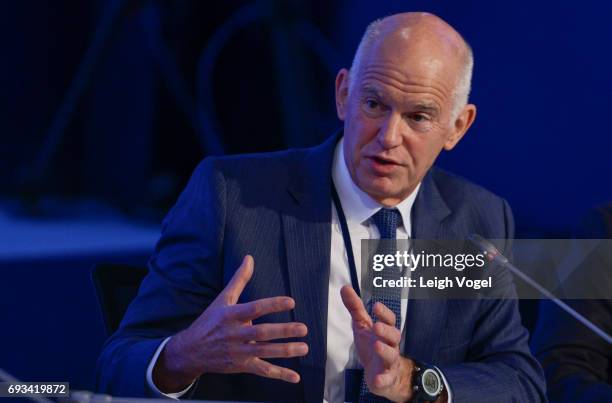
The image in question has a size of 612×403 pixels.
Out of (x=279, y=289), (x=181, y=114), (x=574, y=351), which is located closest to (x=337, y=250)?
(x=279, y=289)

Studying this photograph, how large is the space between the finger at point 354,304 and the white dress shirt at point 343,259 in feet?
0.76

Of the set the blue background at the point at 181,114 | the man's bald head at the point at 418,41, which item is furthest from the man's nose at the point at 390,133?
the blue background at the point at 181,114

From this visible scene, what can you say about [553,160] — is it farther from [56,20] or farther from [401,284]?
[56,20]

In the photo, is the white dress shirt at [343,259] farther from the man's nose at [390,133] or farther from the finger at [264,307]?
the finger at [264,307]

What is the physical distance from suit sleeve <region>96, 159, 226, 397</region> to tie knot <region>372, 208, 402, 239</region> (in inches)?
10.9

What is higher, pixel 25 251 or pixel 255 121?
pixel 255 121

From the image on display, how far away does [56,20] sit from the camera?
3387mm

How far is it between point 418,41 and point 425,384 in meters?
0.57

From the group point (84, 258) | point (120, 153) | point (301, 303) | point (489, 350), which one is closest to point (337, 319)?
point (301, 303)

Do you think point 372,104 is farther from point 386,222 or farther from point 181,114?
point 181,114

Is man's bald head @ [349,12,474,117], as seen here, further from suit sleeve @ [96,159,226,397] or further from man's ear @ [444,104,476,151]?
suit sleeve @ [96,159,226,397]

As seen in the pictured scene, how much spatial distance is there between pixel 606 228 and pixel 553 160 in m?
0.95

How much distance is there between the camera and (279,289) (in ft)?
5.19

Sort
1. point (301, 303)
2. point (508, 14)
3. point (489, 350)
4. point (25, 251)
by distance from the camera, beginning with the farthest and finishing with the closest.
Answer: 1. point (508, 14)
2. point (25, 251)
3. point (489, 350)
4. point (301, 303)
